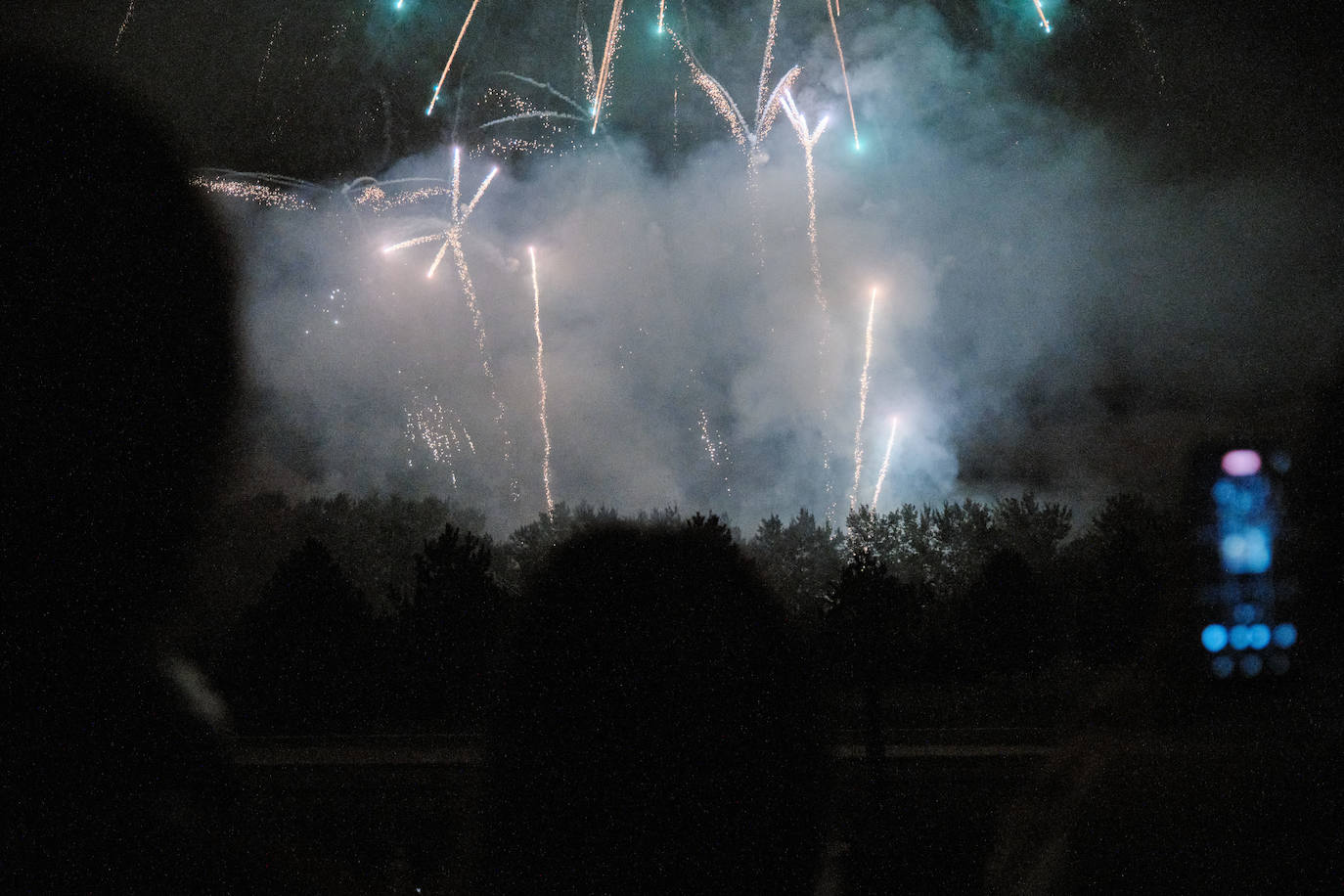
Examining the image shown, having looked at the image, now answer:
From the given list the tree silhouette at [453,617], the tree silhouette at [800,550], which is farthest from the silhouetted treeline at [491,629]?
the tree silhouette at [800,550]

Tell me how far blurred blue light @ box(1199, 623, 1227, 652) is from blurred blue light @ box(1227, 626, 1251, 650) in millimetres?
33

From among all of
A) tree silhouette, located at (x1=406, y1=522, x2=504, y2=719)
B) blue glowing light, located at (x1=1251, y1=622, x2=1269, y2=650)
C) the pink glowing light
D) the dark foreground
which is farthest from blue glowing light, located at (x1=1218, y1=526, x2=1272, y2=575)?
tree silhouette, located at (x1=406, y1=522, x2=504, y2=719)

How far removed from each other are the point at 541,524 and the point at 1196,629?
37.4 metres

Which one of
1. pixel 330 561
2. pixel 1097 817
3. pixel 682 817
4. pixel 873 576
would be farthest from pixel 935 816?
pixel 330 561

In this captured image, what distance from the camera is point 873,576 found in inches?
522

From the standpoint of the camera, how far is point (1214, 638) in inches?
184

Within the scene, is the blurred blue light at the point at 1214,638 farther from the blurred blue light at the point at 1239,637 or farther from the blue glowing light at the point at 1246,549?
the blue glowing light at the point at 1246,549

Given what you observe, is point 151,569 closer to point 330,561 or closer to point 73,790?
point 73,790

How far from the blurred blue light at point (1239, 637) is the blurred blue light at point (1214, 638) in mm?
33

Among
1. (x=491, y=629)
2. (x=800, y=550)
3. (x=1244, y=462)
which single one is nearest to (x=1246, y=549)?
(x=1244, y=462)

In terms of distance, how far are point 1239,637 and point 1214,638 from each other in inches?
5.4

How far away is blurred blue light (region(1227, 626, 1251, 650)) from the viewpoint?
4543 mm

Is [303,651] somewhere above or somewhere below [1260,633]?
below

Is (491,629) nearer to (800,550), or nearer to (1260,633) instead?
(1260,633)
